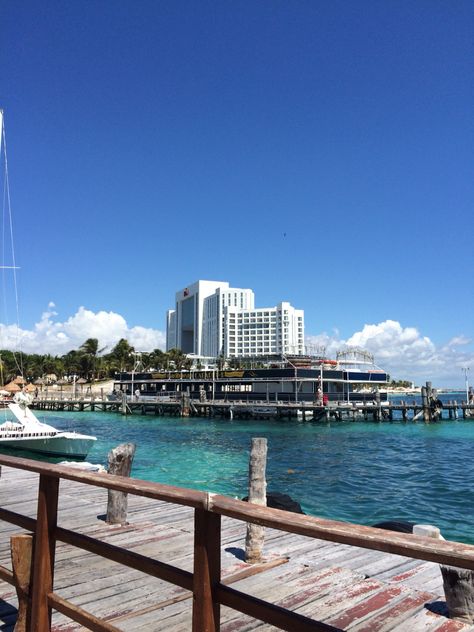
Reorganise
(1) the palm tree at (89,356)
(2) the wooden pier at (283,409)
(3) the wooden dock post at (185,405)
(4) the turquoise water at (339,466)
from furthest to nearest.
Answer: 1. (1) the palm tree at (89,356)
2. (3) the wooden dock post at (185,405)
3. (2) the wooden pier at (283,409)
4. (4) the turquoise water at (339,466)

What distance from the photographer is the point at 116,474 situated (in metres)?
7.69

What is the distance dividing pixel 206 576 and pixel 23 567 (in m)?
1.58

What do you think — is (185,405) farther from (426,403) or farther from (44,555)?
(44,555)

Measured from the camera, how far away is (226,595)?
86.5 inches

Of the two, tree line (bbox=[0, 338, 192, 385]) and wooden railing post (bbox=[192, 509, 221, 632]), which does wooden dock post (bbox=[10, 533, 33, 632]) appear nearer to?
wooden railing post (bbox=[192, 509, 221, 632])

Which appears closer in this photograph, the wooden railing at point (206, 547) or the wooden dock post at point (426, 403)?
the wooden railing at point (206, 547)

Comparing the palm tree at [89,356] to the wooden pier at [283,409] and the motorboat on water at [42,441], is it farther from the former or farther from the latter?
the motorboat on water at [42,441]

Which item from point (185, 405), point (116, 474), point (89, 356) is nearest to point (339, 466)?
point (116, 474)

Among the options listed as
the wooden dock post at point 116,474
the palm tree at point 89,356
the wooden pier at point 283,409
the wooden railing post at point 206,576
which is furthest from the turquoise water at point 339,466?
the palm tree at point 89,356

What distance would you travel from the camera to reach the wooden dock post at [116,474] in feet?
23.5

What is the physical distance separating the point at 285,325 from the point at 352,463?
169 metres

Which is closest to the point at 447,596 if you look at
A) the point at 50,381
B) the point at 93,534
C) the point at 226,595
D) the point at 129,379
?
the point at 226,595

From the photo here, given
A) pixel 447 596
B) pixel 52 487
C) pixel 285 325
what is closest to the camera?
pixel 52 487

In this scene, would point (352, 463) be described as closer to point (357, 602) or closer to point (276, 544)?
point (276, 544)
